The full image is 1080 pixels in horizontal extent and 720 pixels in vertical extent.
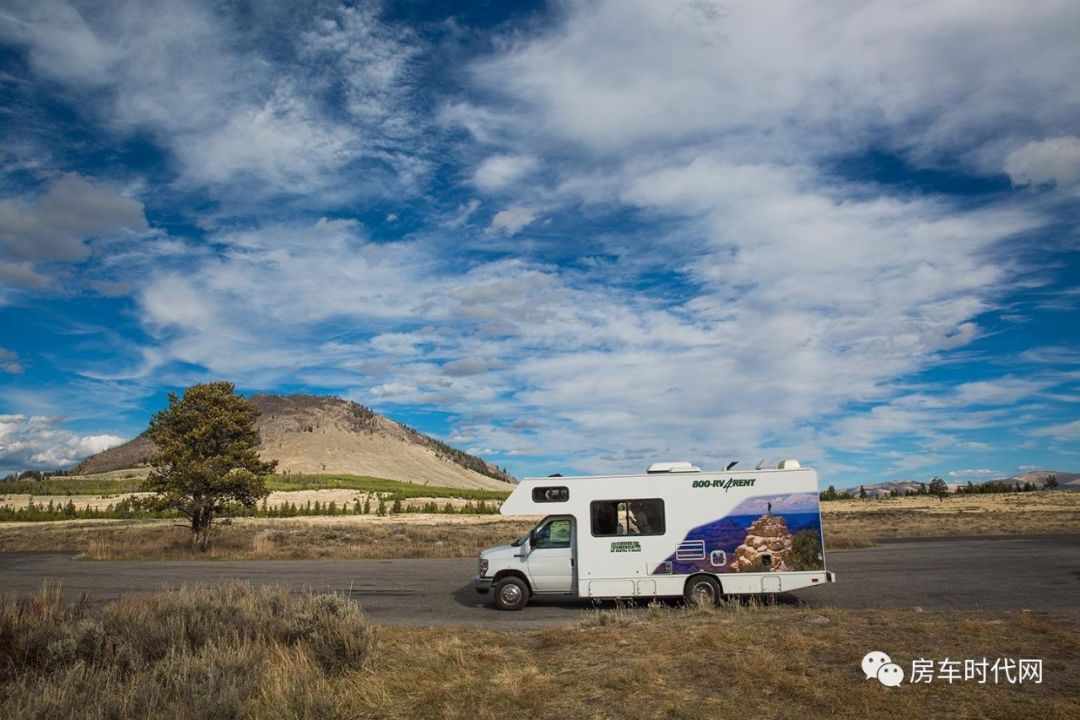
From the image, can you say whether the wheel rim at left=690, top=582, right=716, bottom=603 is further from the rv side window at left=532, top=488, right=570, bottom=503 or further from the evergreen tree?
the evergreen tree

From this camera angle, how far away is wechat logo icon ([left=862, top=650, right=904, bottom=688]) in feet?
25.4

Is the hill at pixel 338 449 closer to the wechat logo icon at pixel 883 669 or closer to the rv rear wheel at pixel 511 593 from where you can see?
the rv rear wheel at pixel 511 593

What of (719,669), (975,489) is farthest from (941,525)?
(975,489)

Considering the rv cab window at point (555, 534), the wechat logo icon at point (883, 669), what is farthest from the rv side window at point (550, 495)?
the wechat logo icon at point (883, 669)

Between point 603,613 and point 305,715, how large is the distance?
713 cm

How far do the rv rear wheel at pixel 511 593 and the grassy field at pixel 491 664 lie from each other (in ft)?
11.6

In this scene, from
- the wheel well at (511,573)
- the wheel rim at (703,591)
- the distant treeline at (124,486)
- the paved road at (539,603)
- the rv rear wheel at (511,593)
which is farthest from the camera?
the distant treeline at (124,486)

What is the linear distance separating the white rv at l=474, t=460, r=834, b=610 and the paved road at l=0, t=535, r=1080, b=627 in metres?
1.06

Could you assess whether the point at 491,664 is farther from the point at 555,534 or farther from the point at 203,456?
the point at 203,456

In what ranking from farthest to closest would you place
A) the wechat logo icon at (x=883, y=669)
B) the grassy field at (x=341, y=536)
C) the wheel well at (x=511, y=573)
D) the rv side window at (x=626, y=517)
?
the grassy field at (x=341, y=536), the wheel well at (x=511, y=573), the rv side window at (x=626, y=517), the wechat logo icon at (x=883, y=669)

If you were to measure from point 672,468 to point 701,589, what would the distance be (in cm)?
279

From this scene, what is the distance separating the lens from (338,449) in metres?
145

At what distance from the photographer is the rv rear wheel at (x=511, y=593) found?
15594mm

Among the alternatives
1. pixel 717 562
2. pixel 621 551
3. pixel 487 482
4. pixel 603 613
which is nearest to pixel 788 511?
pixel 717 562
